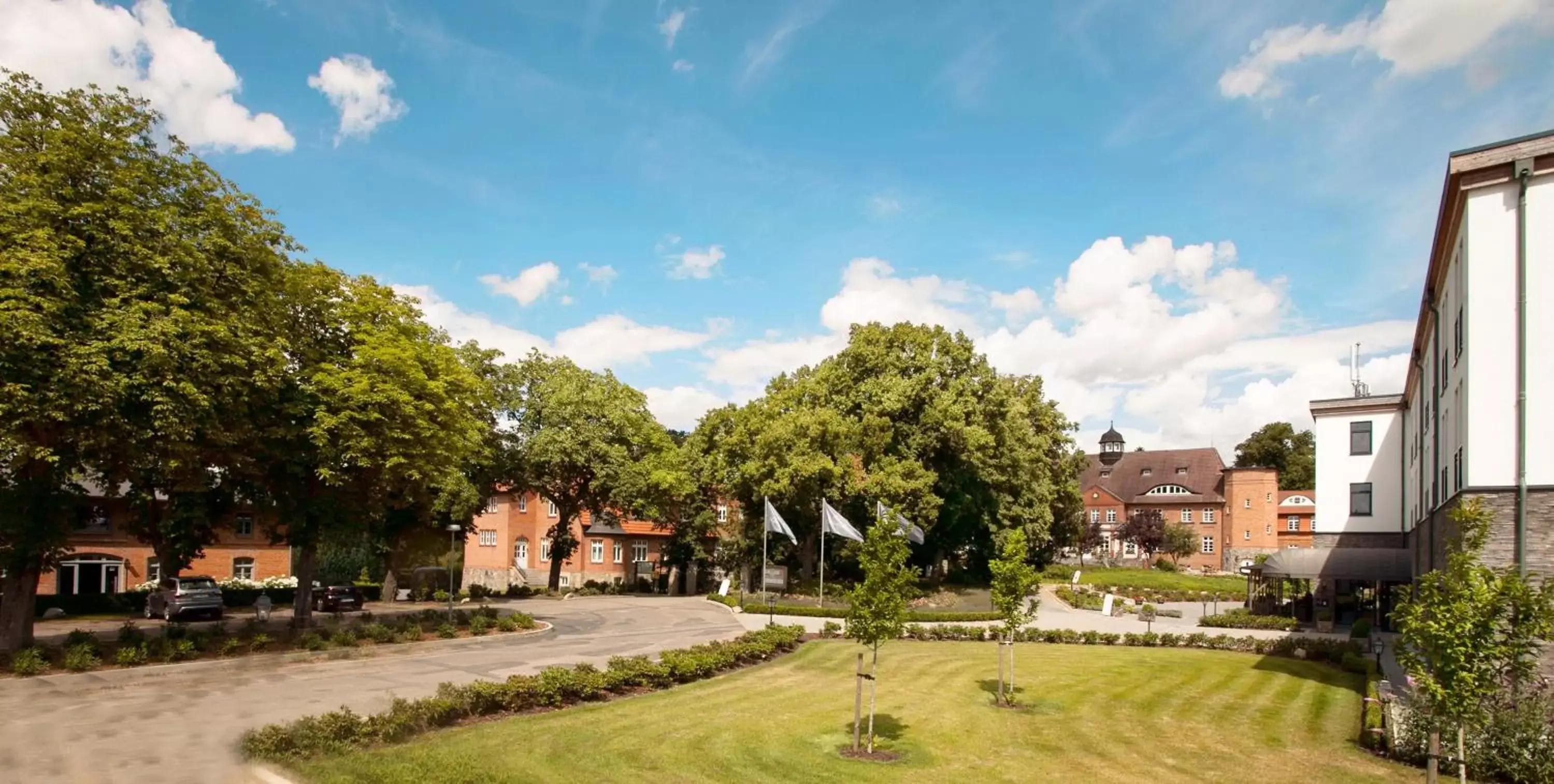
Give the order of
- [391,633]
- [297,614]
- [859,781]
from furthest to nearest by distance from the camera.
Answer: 1. [297,614]
2. [391,633]
3. [859,781]

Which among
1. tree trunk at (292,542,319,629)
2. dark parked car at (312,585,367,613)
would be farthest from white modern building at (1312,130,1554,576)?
dark parked car at (312,585,367,613)

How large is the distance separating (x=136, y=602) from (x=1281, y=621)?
Answer: 49699 millimetres

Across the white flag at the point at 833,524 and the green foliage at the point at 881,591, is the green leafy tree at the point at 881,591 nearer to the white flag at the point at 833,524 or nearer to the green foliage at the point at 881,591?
the green foliage at the point at 881,591

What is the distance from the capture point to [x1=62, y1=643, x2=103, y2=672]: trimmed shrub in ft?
71.9

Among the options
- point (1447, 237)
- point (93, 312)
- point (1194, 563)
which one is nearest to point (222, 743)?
point (93, 312)

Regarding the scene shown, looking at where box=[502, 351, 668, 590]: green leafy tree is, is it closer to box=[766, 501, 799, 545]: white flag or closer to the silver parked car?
box=[766, 501, 799, 545]: white flag

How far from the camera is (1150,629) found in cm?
3516

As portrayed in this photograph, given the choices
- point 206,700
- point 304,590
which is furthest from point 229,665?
point 304,590

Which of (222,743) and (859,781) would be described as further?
(222,743)

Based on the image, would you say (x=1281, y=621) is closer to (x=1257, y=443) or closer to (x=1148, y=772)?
(x=1148, y=772)

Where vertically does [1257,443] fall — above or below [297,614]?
above

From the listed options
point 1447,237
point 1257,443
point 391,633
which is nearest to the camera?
point 1447,237

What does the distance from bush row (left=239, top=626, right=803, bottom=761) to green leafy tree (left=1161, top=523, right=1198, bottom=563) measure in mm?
64936

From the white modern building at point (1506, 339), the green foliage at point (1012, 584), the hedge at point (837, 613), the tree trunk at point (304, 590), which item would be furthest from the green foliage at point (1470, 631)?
the tree trunk at point (304, 590)
